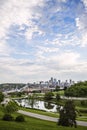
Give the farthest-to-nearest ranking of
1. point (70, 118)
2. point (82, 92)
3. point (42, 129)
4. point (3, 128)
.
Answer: point (82, 92) → point (70, 118) → point (42, 129) → point (3, 128)

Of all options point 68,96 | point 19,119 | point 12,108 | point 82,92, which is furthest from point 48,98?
point 19,119

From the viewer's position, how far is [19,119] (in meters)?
41.3

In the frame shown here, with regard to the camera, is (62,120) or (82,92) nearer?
(62,120)

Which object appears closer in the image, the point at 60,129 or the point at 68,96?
the point at 60,129

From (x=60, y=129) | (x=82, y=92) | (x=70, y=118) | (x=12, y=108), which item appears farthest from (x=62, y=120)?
(x=82, y=92)

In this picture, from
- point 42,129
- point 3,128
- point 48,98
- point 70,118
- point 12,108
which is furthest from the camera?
point 48,98

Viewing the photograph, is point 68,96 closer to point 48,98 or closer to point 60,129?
point 48,98

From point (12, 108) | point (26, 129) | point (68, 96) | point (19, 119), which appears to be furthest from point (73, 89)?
point (26, 129)

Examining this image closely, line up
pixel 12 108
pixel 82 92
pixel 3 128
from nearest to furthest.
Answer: pixel 3 128 → pixel 12 108 → pixel 82 92

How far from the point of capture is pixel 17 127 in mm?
31609

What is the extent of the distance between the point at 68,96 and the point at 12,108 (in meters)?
107

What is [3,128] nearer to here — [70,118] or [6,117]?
[6,117]

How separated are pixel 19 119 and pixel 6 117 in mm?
2304

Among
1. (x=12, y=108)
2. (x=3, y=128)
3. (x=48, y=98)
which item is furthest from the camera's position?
(x=48, y=98)
